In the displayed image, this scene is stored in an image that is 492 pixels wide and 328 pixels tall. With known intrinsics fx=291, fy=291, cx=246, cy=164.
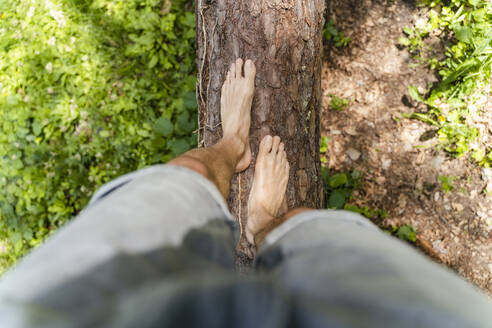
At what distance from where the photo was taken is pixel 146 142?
7.38ft

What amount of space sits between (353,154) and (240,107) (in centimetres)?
104

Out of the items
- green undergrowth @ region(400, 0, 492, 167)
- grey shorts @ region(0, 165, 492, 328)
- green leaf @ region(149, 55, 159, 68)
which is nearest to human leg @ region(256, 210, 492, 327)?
grey shorts @ region(0, 165, 492, 328)

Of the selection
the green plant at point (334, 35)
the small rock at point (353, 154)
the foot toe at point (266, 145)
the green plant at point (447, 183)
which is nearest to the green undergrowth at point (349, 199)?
the small rock at point (353, 154)

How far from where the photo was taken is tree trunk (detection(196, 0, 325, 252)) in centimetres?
151

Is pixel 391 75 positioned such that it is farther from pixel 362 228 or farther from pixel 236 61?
pixel 362 228

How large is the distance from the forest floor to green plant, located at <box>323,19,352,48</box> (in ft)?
0.13

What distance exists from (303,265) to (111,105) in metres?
2.08

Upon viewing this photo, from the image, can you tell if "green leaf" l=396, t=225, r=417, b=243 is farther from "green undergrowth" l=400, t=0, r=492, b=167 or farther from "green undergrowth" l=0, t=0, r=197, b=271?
"green undergrowth" l=0, t=0, r=197, b=271

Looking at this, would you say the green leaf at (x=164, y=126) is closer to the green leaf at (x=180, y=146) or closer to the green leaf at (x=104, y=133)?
the green leaf at (x=180, y=146)

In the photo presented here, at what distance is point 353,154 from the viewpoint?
2.18 metres

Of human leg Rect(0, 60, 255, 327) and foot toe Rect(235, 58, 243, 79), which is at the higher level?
foot toe Rect(235, 58, 243, 79)

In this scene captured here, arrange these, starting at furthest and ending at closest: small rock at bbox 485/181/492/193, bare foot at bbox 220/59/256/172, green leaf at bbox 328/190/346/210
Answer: green leaf at bbox 328/190/346/210 → small rock at bbox 485/181/492/193 → bare foot at bbox 220/59/256/172

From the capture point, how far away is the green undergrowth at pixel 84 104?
7.48 feet

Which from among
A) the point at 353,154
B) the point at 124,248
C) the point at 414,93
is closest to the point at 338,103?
the point at 353,154
